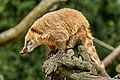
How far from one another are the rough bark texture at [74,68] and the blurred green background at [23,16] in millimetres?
5441

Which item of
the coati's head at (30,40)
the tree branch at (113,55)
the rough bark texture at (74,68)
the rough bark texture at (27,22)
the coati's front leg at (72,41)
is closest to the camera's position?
the rough bark texture at (74,68)

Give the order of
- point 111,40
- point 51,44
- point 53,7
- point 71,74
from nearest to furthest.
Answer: point 71,74 < point 51,44 < point 53,7 < point 111,40

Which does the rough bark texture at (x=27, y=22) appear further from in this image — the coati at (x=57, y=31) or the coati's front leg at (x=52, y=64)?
the coati's front leg at (x=52, y=64)

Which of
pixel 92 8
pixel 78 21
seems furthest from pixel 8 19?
pixel 78 21

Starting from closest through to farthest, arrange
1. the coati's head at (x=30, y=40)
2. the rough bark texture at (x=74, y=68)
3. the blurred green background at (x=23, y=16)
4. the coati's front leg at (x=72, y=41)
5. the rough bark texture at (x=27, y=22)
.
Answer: the rough bark texture at (x=74, y=68) → the coati's head at (x=30, y=40) → the coati's front leg at (x=72, y=41) → the rough bark texture at (x=27, y=22) → the blurred green background at (x=23, y=16)

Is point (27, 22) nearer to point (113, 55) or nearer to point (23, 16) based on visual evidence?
point (113, 55)

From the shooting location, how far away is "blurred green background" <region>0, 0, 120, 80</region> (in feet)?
26.7

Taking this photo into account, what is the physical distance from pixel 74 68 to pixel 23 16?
18.6 ft

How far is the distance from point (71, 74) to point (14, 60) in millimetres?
6078

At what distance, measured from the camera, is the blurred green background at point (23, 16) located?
813cm

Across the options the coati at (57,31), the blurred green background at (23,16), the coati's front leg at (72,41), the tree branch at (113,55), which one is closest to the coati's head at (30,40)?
the coati at (57,31)

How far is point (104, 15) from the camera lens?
28.6 ft

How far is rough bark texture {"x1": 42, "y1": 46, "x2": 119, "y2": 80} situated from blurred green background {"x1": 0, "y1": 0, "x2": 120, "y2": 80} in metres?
5.44

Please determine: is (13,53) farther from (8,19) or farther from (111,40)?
(111,40)
